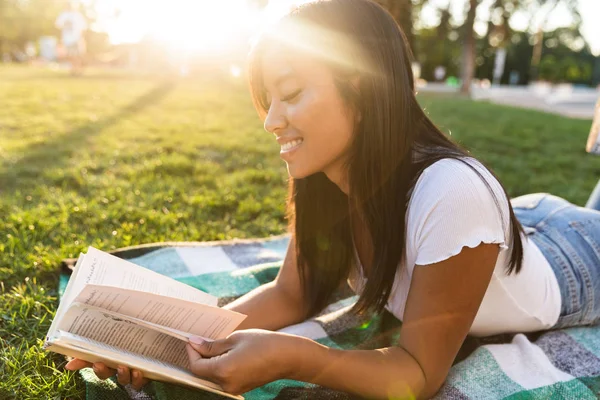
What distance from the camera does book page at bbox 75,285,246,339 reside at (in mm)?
1325

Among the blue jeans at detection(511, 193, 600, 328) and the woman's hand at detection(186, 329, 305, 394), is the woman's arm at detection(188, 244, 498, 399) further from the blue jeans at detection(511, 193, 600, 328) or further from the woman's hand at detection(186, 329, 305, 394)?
the blue jeans at detection(511, 193, 600, 328)

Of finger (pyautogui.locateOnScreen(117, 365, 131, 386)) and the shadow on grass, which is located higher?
finger (pyautogui.locateOnScreen(117, 365, 131, 386))

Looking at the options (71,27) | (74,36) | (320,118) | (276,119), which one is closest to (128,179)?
(276,119)

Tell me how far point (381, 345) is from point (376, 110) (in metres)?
1.00

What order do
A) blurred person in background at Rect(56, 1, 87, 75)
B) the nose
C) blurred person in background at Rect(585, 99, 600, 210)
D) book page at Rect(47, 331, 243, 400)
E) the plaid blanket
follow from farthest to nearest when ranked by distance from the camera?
blurred person in background at Rect(56, 1, 87, 75), blurred person in background at Rect(585, 99, 600, 210), the plaid blanket, the nose, book page at Rect(47, 331, 243, 400)

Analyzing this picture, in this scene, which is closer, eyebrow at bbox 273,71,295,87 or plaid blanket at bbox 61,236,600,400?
eyebrow at bbox 273,71,295,87

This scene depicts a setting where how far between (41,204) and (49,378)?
1.93 metres

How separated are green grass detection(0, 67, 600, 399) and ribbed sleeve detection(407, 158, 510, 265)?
4.05 feet

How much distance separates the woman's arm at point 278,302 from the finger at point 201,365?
1.89 feet

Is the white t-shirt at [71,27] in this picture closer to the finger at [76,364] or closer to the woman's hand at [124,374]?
the finger at [76,364]

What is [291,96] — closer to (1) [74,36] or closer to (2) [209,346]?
(2) [209,346]

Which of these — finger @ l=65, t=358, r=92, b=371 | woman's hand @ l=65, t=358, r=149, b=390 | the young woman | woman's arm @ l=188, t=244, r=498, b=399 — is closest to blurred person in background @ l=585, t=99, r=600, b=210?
the young woman

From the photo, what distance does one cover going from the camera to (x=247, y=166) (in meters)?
4.96

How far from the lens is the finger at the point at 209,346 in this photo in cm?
Answer: 136
